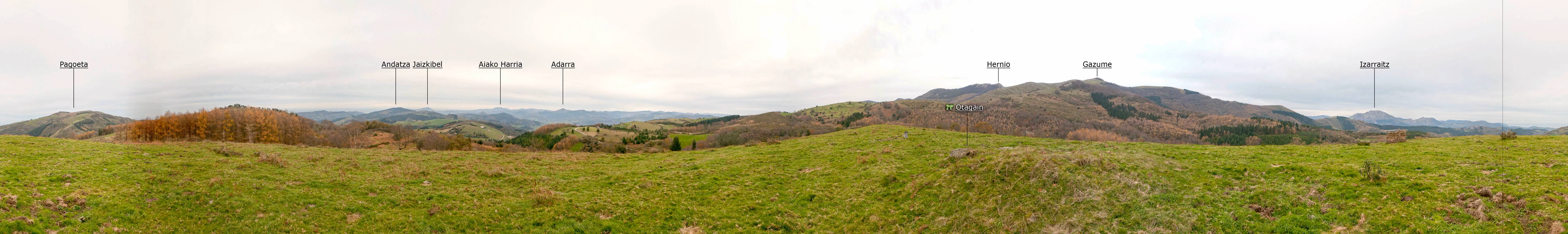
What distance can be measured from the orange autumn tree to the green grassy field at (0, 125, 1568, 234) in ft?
121

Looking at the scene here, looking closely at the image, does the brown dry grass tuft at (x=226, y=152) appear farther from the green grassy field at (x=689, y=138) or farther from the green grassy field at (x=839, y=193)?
the green grassy field at (x=689, y=138)

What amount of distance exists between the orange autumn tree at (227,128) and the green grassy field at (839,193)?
3679cm

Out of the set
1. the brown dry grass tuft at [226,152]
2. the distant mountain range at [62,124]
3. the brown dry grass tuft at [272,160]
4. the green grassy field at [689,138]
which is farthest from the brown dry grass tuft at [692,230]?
the distant mountain range at [62,124]

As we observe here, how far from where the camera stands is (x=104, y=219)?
11.9 metres

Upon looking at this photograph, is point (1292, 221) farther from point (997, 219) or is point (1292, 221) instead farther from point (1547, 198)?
point (997, 219)

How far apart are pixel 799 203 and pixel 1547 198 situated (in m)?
17.3

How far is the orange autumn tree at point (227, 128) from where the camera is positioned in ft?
164

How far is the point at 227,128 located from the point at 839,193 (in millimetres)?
77286

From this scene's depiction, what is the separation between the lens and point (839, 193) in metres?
18.7

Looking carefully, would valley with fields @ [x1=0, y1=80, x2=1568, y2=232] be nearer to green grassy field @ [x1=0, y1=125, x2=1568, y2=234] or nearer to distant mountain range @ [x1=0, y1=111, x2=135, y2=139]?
green grassy field @ [x1=0, y1=125, x2=1568, y2=234]

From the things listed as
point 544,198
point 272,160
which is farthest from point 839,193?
point 272,160

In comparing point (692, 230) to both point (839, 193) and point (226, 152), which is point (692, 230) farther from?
point (226, 152)

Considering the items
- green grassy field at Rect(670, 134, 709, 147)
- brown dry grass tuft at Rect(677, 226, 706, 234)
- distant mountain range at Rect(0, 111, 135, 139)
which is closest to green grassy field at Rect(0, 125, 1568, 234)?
brown dry grass tuft at Rect(677, 226, 706, 234)

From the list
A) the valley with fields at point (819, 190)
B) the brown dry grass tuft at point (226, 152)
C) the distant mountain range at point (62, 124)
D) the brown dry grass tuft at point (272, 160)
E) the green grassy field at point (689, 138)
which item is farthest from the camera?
the distant mountain range at point (62, 124)
